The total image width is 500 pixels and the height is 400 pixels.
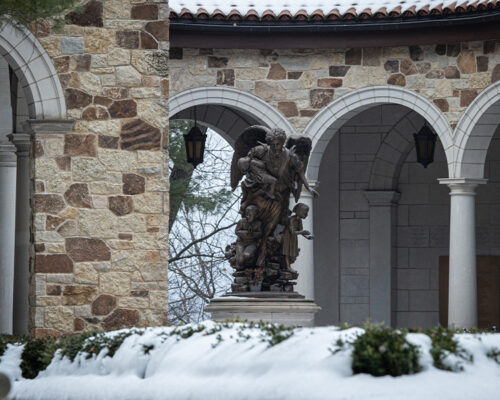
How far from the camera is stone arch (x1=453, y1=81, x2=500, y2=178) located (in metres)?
14.3

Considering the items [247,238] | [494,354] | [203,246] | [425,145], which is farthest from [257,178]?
[203,246]

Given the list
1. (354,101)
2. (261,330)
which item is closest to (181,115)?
(354,101)

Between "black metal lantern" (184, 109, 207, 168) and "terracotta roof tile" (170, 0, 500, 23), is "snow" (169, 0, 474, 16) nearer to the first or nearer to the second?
"terracotta roof tile" (170, 0, 500, 23)

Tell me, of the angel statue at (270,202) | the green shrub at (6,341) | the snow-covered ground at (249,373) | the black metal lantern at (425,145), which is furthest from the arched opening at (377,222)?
the snow-covered ground at (249,373)

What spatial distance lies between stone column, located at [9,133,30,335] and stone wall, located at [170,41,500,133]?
2.61 m

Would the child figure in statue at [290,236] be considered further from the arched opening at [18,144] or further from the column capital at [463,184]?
the column capital at [463,184]

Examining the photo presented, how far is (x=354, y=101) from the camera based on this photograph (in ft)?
49.3

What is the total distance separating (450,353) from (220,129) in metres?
12.0

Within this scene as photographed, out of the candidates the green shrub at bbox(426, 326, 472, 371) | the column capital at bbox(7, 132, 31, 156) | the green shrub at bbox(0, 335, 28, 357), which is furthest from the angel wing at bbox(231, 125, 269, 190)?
the green shrub at bbox(426, 326, 472, 371)

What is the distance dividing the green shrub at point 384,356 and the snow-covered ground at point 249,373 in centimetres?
5

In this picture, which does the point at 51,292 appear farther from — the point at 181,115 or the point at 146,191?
the point at 181,115

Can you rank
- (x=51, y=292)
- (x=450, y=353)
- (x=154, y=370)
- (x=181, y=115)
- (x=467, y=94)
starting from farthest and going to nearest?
1. (x=181, y=115)
2. (x=467, y=94)
3. (x=51, y=292)
4. (x=154, y=370)
5. (x=450, y=353)

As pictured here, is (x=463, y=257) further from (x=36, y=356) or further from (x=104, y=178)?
(x=36, y=356)

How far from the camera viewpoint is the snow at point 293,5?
14875 millimetres
